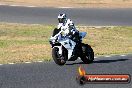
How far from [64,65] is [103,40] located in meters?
8.18

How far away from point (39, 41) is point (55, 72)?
853 cm

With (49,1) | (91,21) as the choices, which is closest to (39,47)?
(91,21)

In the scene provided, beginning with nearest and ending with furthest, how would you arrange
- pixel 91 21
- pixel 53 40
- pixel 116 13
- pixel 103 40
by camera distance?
1. pixel 53 40
2. pixel 103 40
3. pixel 91 21
4. pixel 116 13

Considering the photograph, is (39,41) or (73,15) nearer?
(39,41)

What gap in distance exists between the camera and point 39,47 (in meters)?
24.0

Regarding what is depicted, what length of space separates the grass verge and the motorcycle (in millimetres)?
1617

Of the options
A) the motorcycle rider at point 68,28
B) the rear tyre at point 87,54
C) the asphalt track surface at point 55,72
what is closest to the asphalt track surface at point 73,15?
the asphalt track surface at point 55,72

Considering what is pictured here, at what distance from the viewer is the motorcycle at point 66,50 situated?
61.3 feet

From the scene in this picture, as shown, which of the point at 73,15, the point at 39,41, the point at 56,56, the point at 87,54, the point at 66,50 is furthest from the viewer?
the point at 73,15

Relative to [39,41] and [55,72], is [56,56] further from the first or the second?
[39,41]

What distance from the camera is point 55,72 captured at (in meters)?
17.6

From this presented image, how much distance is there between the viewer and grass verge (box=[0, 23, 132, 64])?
2148 cm

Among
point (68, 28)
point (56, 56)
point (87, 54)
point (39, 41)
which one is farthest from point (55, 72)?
point (39, 41)

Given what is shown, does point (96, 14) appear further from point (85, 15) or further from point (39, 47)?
point (39, 47)
